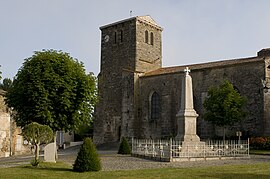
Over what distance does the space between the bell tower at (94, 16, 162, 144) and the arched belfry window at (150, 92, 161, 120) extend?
79.6 inches

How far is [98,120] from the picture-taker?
48.4 metres

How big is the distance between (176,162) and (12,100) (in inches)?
430

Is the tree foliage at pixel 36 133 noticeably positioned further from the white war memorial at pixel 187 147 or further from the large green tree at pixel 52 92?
the white war memorial at pixel 187 147

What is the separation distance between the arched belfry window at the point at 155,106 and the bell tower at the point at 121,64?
6.64 ft

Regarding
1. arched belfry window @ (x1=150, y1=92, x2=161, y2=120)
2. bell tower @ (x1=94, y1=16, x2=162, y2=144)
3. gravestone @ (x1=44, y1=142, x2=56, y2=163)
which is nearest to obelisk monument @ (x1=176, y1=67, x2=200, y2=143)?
gravestone @ (x1=44, y1=142, x2=56, y2=163)

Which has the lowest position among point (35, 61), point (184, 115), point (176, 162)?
point (176, 162)

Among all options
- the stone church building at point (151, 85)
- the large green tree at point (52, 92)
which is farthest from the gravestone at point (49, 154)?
the stone church building at point (151, 85)

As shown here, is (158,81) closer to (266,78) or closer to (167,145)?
(266,78)

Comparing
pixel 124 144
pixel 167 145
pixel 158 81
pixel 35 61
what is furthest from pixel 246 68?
pixel 35 61

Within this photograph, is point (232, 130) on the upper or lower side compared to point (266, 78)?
lower

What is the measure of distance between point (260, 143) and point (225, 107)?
3.74m

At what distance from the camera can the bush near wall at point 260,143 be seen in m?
29.7

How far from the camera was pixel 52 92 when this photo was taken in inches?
906

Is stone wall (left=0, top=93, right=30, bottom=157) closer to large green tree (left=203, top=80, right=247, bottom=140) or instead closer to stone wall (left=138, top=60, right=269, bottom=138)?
stone wall (left=138, top=60, right=269, bottom=138)
